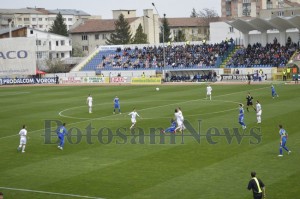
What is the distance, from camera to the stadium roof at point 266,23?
75794 millimetres

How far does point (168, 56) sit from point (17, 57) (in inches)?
944

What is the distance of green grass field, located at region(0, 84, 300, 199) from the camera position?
67.7ft

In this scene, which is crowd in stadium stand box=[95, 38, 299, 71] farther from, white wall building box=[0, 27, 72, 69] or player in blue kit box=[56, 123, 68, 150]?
player in blue kit box=[56, 123, 68, 150]

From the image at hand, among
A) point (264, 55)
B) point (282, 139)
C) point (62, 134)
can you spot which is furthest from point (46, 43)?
point (282, 139)

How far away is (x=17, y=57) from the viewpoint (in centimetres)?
8819

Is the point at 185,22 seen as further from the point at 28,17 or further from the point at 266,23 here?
the point at 266,23

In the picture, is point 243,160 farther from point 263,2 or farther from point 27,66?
point 263,2

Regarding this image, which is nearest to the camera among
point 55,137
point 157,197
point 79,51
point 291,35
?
point 157,197

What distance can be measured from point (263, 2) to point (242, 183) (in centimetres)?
12863

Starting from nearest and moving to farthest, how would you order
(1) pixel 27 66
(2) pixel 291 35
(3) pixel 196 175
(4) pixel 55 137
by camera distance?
(3) pixel 196 175 → (4) pixel 55 137 → (2) pixel 291 35 → (1) pixel 27 66

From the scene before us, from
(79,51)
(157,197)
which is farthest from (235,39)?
(157,197)

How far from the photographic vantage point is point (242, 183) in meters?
20.8

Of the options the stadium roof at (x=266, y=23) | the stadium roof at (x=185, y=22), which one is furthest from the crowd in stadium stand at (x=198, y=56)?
the stadium roof at (x=185, y=22)

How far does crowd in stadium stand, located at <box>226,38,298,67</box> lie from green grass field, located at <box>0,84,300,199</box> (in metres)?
31.1
